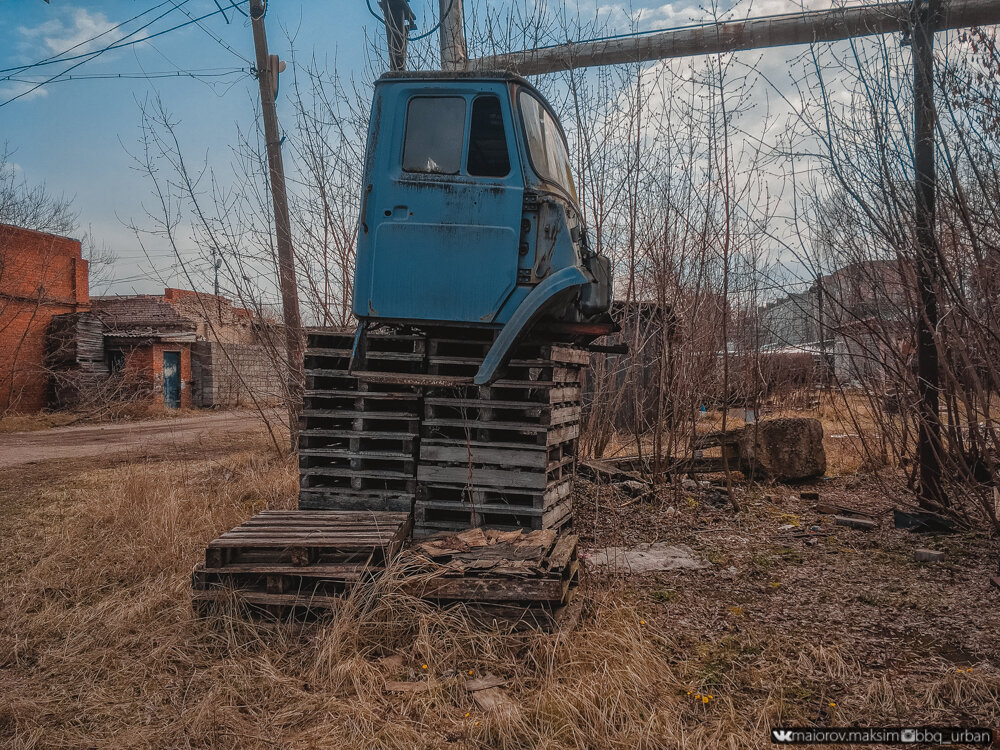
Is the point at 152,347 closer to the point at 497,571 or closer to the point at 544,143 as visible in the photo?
the point at 544,143

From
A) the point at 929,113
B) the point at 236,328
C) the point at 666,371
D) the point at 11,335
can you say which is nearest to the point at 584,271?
the point at 929,113

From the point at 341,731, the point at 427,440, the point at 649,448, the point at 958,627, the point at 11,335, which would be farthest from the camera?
the point at 11,335

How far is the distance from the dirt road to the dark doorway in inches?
140

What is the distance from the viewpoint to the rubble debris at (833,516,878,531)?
213 inches

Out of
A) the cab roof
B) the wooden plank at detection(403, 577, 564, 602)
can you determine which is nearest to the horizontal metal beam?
the cab roof

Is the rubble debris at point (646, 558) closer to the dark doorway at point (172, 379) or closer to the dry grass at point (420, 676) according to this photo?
the dry grass at point (420, 676)

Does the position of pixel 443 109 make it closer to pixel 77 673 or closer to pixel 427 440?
pixel 427 440

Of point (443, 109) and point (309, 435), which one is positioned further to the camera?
point (309, 435)

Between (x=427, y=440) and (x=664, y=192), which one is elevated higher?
(x=664, y=192)

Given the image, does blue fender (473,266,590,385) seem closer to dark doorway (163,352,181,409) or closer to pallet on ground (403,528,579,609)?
pallet on ground (403,528,579,609)

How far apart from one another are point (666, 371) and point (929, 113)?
3.26m

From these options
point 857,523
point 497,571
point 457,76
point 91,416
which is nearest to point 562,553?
point 497,571

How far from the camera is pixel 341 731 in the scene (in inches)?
101

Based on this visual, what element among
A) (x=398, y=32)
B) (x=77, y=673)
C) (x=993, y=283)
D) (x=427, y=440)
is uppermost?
(x=398, y=32)
